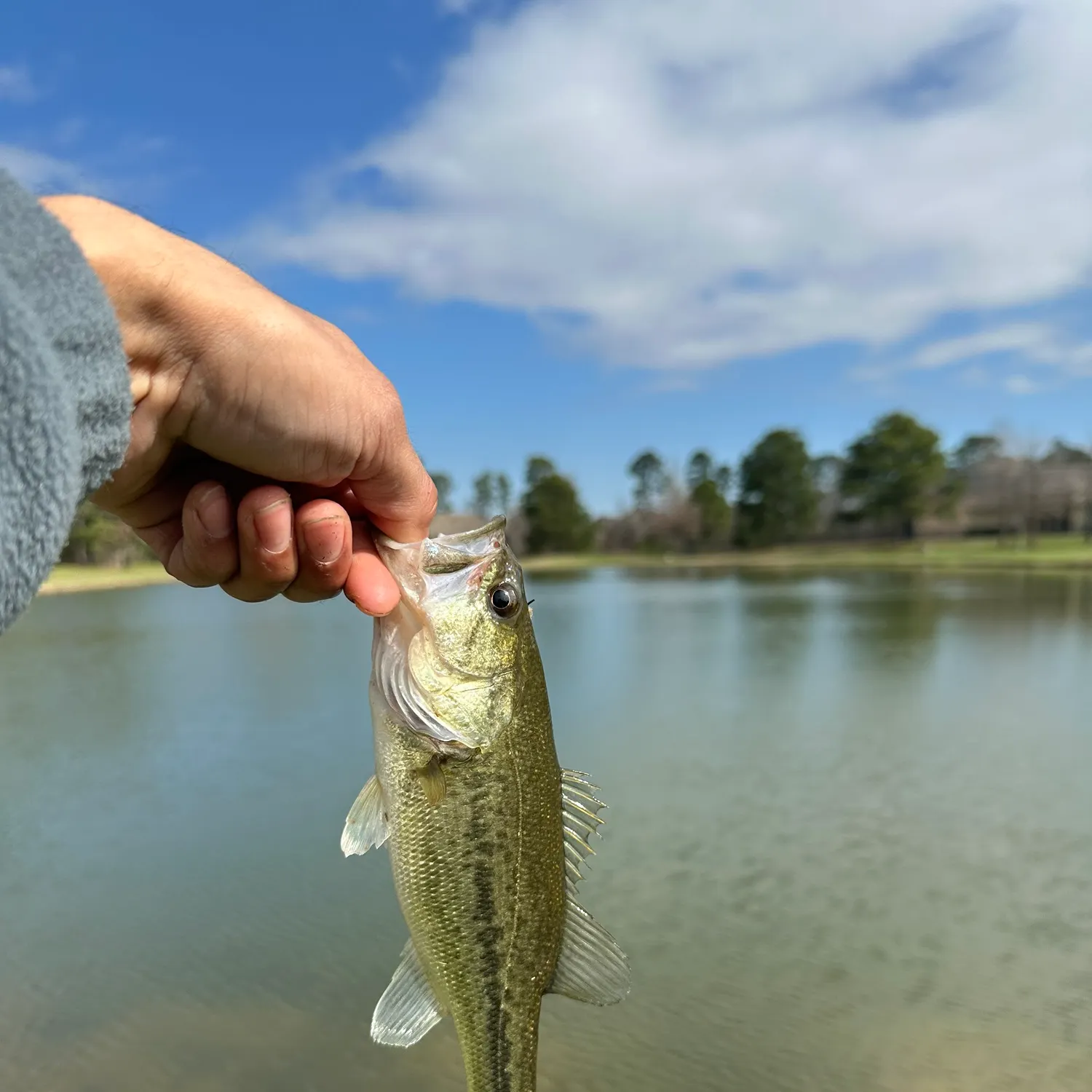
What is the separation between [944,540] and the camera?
56.3m

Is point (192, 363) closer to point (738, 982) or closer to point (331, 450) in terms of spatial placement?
point (331, 450)

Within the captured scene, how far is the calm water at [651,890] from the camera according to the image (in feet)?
14.5

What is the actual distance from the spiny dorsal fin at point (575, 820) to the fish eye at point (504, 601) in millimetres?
399

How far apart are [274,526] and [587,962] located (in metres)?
1.17

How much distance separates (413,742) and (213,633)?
20881 mm

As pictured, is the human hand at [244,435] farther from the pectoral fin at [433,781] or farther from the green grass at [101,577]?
the green grass at [101,577]

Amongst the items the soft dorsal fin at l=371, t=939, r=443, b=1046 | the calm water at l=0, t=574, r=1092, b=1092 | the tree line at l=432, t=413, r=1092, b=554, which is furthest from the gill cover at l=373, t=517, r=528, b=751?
the tree line at l=432, t=413, r=1092, b=554

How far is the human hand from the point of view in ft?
4.65

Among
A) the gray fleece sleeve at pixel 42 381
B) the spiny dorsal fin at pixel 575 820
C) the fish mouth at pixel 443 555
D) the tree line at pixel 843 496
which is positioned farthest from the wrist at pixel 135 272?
the tree line at pixel 843 496

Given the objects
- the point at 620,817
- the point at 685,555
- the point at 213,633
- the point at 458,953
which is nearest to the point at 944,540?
the point at 685,555

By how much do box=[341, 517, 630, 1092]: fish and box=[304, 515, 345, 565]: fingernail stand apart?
7.9 inches

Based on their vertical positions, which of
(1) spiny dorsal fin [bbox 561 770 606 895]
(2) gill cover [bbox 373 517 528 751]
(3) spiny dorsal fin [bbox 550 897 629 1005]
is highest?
(2) gill cover [bbox 373 517 528 751]

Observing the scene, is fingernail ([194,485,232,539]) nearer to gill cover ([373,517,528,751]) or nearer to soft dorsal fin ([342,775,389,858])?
gill cover ([373,517,528,751])

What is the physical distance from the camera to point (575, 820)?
1914 mm
